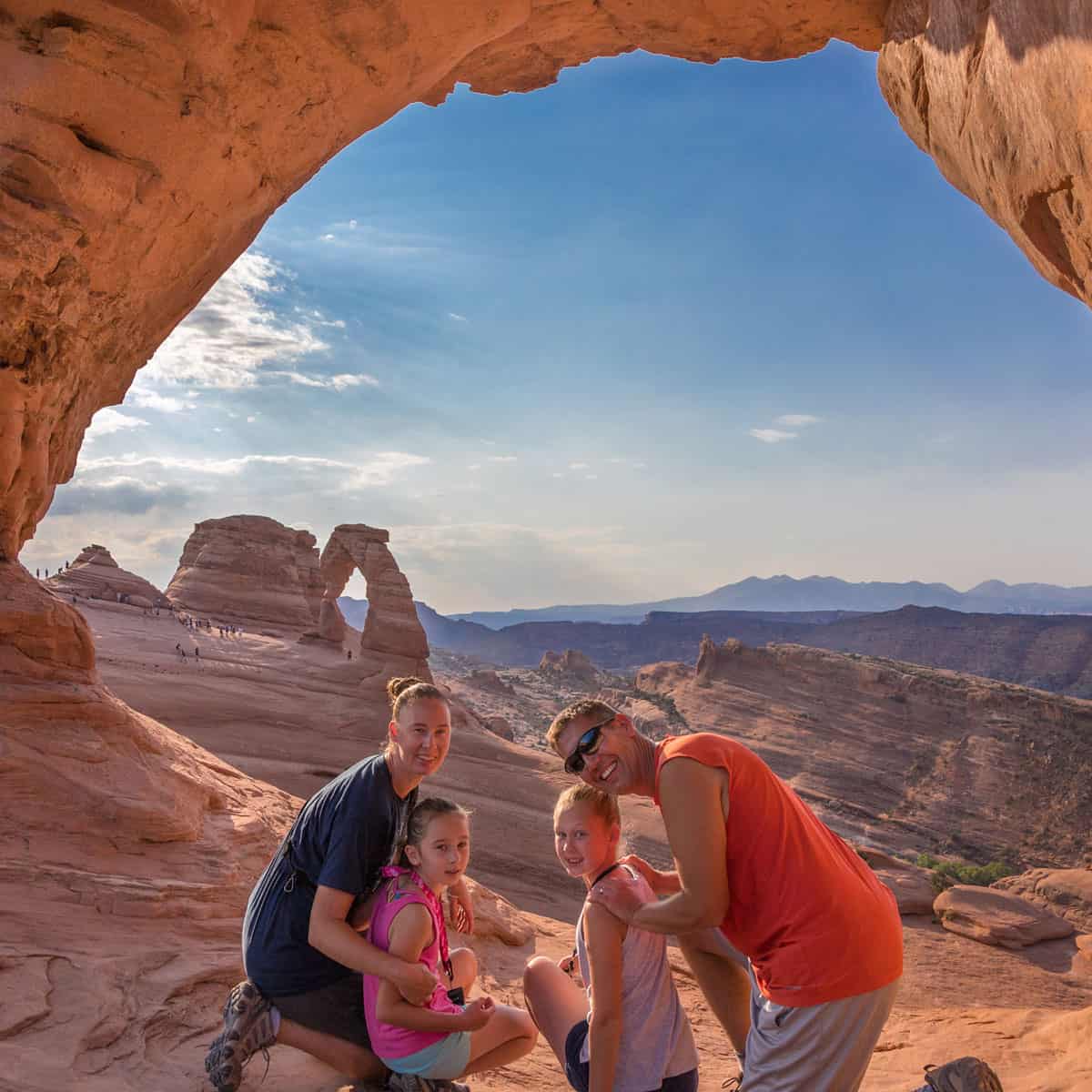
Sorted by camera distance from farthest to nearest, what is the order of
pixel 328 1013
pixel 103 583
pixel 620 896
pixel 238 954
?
pixel 103 583 → pixel 238 954 → pixel 328 1013 → pixel 620 896

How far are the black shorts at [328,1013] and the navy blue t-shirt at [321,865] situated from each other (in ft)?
0.11

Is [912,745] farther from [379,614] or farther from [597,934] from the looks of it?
[597,934]

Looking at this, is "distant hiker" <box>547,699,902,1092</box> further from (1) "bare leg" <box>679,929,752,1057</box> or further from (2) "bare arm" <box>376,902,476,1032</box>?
(2) "bare arm" <box>376,902,476,1032</box>

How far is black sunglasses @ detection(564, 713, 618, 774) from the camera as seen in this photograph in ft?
7.77

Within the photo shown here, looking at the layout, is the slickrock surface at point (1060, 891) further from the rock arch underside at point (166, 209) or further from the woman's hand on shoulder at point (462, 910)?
the woman's hand on shoulder at point (462, 910)

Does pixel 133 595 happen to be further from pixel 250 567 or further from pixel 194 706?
pixel 194 706

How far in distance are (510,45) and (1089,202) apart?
5213 mm

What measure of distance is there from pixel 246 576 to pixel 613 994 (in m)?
35.2

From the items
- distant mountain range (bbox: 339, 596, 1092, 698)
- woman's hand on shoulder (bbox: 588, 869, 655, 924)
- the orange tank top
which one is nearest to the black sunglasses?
the orange tank top

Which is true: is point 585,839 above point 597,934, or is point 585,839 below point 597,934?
above

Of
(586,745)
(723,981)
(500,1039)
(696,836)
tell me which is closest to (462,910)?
(500,1039)

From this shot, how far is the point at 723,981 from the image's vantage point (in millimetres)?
2949

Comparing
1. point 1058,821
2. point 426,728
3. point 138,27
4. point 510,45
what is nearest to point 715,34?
point 510,45

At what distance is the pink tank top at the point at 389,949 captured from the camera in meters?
2.62
